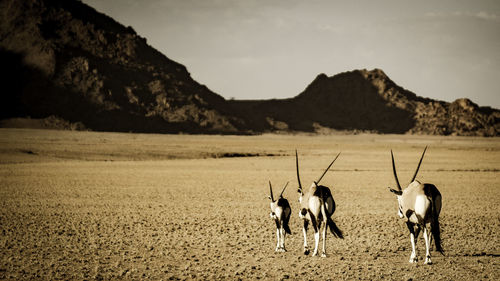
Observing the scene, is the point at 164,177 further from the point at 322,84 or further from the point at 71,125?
the point at 322,84

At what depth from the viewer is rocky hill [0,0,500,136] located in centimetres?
10006

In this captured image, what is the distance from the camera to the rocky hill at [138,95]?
10006cm

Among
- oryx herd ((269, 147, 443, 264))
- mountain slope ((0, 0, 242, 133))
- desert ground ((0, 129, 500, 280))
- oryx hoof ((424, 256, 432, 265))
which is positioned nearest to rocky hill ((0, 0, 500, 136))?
mountain slope ((0, 0, 242, 133))

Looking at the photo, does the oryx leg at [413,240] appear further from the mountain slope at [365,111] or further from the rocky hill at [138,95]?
the mountain slope at [365,111]

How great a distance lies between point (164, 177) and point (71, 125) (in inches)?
2840

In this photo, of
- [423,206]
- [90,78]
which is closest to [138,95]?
[90,78]

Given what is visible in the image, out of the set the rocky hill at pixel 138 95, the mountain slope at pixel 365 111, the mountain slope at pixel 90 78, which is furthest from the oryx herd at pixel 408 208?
the mountain slope at pixel 365 111

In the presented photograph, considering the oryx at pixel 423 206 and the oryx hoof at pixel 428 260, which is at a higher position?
the oryx at pixel 423 206

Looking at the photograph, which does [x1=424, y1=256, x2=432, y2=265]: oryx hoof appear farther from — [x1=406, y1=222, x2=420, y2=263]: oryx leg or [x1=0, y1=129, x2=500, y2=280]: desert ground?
[x1=406, y1=222, x2=420, y2=263]: oryx leg

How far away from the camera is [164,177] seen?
26.0 meters

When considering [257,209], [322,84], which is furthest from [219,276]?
[322,84]

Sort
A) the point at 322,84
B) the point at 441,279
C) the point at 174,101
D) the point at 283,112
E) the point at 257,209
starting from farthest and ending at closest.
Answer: the point at 322,84 → the point at 283,112 → the point at 174,101 → the point at 257,209 → the point at 441,279

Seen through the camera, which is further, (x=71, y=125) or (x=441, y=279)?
(x=71, y=125)

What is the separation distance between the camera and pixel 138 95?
4387 inches
